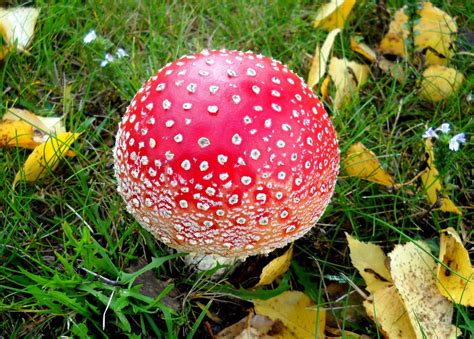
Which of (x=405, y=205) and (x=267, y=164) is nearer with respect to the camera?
(x=267, y=164)

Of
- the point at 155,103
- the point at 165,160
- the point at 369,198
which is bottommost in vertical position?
the point at 369,198

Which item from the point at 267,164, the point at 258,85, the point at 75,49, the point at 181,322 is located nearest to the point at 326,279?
the point at 181,322

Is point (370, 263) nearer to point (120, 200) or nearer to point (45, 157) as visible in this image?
point (120, 200)

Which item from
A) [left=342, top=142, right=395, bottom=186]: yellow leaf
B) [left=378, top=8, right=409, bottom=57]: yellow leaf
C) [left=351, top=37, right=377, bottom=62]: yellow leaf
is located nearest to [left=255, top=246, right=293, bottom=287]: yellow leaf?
[left=342, top=142, right=395, bottom=186]: yellow leaf

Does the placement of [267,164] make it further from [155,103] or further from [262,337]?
[262,337]

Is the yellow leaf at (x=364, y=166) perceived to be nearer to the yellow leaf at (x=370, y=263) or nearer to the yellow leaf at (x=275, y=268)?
the yellow leaf at (x=370, y=263)
